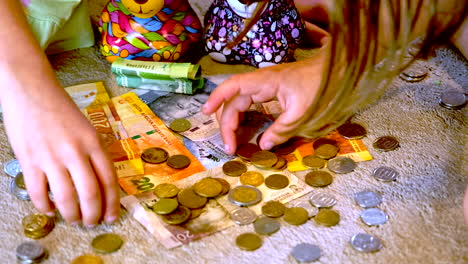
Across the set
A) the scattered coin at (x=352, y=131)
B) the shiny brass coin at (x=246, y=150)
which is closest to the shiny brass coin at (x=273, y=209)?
the shiny brass coin at (x=246, y=150)

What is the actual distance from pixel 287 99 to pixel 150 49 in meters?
0.37

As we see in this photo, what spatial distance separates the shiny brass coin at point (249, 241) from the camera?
83 centimetres

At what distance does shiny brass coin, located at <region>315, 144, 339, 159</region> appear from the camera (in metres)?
0.98

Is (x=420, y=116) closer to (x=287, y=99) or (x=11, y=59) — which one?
(x=287, y=99)

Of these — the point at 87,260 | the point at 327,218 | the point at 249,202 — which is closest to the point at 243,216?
the point at 249,202

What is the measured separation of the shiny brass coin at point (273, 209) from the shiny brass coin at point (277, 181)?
1.4 inches

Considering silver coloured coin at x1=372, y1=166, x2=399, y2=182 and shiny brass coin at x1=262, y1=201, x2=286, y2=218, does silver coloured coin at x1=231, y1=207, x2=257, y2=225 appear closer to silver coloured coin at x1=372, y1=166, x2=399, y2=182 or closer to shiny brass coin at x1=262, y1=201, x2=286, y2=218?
shiny brass coin at x1=262, y1=201, x2=286, y2=218

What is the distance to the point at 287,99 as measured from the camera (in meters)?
0.96

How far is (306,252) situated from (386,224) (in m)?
0.14

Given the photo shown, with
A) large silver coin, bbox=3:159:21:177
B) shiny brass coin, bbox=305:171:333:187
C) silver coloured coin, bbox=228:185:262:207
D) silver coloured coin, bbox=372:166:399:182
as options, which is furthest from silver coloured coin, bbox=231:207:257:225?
large silver coin, bbox=3:159:21:177

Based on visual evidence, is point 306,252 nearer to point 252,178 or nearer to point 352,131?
point 252,178

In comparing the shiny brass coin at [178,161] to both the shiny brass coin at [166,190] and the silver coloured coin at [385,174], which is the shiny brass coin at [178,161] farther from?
the silver coloured coin at [385,174]

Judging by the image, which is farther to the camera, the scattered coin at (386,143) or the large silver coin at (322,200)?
the scattered coin at (386,143)

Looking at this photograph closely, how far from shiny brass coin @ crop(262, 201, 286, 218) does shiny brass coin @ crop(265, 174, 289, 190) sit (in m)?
0.04
